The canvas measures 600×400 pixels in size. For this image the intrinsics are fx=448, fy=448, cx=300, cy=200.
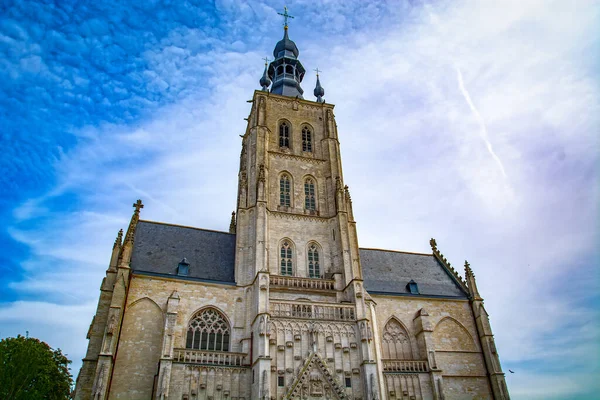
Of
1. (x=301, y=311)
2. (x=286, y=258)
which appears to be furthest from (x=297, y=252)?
(x=301, y=311)

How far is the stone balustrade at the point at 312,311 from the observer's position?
24870 millimetres

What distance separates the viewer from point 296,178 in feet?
107

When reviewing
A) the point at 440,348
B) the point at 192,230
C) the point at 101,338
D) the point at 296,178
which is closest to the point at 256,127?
the point at 296,178

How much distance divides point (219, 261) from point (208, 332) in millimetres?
5065

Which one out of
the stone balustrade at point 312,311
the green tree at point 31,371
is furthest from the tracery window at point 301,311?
the green tree at point 31,371

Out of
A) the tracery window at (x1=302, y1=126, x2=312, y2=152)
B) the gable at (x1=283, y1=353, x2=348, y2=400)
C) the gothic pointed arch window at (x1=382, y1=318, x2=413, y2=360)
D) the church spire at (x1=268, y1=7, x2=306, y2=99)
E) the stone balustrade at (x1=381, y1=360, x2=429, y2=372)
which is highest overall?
the church spire at (x1=268, y1=7, x2=306, y2=99)

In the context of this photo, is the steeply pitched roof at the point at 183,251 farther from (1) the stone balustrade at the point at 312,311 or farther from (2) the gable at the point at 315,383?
(2) the gable at the point at 315,383

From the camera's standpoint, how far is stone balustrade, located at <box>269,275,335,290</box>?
27078mm

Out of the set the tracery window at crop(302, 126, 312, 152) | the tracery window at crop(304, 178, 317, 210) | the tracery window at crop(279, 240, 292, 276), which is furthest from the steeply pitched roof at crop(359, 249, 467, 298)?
the tracery window at crop(302, 126, 312, 152)

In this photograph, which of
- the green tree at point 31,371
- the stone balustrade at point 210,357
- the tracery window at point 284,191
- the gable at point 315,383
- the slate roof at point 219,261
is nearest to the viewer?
the gable at point 315,383

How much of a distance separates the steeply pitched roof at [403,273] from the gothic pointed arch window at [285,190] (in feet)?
24.0

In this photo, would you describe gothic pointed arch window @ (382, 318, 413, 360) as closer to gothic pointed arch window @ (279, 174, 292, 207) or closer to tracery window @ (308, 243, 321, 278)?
tracery window @ (308, 243, 321, 278)

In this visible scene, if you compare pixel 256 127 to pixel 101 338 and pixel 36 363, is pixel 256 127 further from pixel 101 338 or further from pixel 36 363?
pixel 36 363

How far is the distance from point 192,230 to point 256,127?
29.2ft
